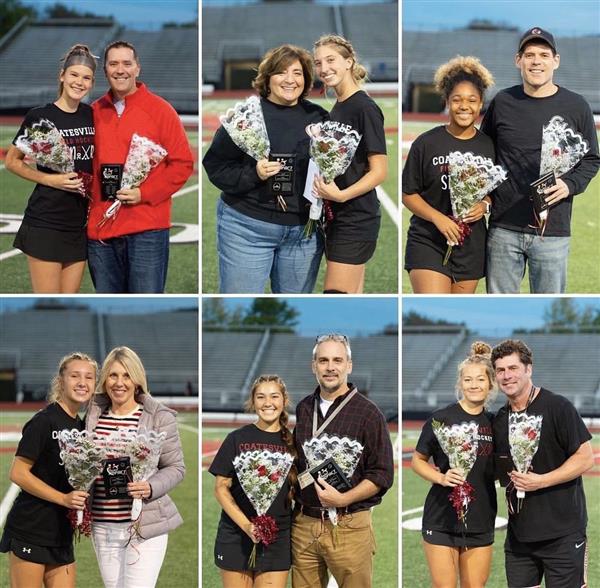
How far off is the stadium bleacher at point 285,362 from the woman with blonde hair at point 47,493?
12.7 meters

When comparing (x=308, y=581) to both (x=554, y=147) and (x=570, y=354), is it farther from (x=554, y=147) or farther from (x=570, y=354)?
(x=570, y=354)

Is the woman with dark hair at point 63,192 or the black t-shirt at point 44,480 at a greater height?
the woman with dark hair at point 63,192

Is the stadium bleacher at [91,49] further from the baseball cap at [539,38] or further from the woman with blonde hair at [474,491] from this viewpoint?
the woman with blonde hair at [474,491]

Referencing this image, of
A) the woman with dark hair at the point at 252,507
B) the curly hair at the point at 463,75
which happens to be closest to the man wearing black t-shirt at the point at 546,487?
the woman with dark hair at the point at 252,507

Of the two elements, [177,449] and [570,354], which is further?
[570,354]

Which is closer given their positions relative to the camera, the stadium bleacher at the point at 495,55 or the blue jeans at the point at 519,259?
the blue jeans at the point at 519,259

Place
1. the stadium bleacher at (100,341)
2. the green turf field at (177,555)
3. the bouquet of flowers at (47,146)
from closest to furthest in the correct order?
the bouquet of flowers at (47,146) → the green turf field at (177,555) → the stadium bleacher at (100,341)

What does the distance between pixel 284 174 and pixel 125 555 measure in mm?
1752

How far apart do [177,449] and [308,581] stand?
784 mm

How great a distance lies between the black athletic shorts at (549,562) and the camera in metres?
4.57

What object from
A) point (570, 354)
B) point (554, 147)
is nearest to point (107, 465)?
point (554, 147)

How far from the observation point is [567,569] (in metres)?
4.57

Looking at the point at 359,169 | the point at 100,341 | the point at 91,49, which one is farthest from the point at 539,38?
the point at 100,341

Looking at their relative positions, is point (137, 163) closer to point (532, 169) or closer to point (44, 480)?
point (44, 480)
